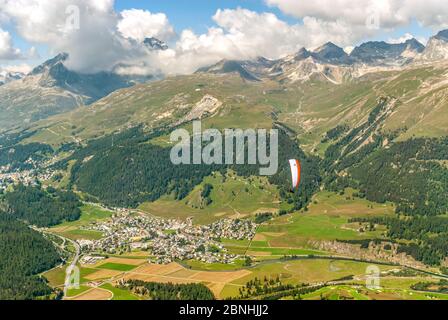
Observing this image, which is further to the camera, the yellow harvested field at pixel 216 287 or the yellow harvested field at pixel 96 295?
the yellow harvested field at pixel 216 287

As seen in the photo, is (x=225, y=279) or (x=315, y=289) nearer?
(x=315, y=289)

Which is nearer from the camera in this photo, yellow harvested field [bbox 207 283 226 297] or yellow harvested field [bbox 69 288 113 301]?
yellow harvested field [bbox 69 288 113 301]

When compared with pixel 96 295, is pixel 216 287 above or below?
above

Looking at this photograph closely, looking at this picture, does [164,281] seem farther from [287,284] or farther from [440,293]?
[440,293]

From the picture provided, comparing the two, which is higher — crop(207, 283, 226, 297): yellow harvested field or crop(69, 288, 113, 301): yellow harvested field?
crop(207, 283, 226, 297): yellow harvested field

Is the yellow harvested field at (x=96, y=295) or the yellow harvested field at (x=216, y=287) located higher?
the yellow harvested field at (x=216, y=287)
